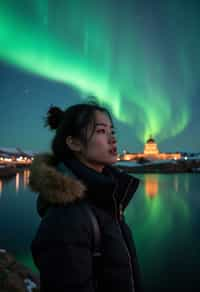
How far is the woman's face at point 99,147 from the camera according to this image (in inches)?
71.5

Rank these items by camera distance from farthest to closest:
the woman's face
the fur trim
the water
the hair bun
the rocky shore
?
the water < the rocky shore < the hair bun < the woman's face < the fur trim

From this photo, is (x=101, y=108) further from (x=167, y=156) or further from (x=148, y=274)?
(x=167, y=156)

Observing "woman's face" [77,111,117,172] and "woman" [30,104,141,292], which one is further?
"woman's face" [77,111,117,172]

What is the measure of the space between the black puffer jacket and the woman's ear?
125mm

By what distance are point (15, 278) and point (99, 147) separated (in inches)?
232

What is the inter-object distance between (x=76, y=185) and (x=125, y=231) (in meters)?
0.61

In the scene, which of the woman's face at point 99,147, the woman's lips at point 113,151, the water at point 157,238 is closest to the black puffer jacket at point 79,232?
the woman's face at point 99,147

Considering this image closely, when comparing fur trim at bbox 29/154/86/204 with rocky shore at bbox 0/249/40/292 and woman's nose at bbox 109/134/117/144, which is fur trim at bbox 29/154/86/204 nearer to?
woman's nose at bbox 109/134/117/144

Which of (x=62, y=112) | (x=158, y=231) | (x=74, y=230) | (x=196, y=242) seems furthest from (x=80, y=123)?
(x=158, y=231)

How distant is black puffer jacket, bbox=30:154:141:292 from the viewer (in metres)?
1.38

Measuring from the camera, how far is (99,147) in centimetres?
182

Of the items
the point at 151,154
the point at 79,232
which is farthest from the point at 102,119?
the point at 151,154

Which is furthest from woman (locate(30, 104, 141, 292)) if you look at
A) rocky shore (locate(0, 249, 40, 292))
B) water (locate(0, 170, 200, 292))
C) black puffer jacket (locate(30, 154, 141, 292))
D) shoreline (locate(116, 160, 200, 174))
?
shoreline (locate(116, 160, 200, 174))

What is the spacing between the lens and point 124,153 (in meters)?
160
